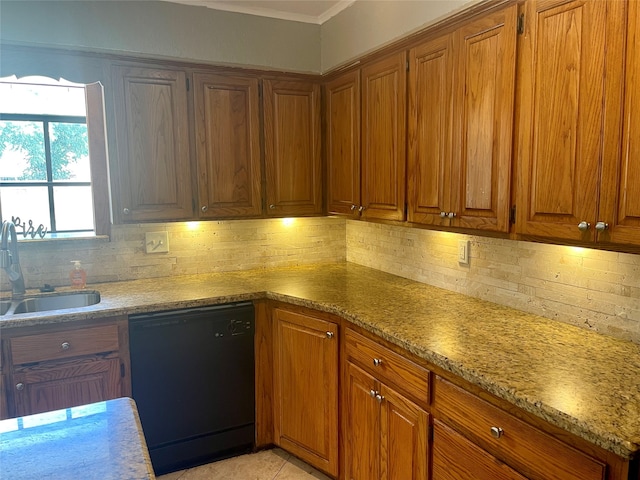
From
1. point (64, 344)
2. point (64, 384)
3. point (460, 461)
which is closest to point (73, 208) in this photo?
point (64, 344)

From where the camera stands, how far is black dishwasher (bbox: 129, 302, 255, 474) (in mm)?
2197

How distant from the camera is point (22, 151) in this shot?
2.54 metres


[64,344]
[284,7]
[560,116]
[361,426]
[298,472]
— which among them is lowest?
[298,472]

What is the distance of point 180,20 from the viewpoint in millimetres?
2406

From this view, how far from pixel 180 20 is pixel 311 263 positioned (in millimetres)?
1706

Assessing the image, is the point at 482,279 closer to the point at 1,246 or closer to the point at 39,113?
the point at 1,246

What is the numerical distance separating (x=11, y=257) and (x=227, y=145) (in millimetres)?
1274

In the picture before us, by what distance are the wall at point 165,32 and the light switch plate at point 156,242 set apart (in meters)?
1.02

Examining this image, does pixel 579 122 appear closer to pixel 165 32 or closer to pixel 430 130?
pixel 430 130

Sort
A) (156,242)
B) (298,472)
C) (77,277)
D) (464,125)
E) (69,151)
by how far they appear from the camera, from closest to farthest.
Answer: (464,125), (298,472), (77,277), (69,151), (156,242)

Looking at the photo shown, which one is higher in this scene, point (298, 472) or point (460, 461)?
point (460, 461)

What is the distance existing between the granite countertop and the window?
0.52 m

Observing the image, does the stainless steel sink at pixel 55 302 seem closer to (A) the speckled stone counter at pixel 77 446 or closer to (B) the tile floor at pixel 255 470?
(B) the tile floor at pixel 255 470

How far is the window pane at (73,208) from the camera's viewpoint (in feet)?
8.64
